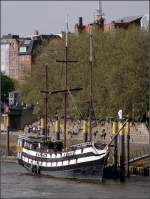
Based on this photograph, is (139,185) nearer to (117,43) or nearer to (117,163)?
(117,163)

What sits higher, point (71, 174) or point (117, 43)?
point (117, 43)

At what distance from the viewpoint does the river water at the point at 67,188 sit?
170ft

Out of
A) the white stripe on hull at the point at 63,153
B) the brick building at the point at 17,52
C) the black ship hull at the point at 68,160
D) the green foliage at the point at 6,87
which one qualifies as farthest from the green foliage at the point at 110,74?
the brick building at the point at 17,52

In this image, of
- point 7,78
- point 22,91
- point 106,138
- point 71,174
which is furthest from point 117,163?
point 7,78

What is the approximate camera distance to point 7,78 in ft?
522

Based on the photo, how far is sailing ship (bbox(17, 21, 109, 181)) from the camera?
198ft

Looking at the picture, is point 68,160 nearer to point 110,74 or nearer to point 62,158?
point 62,158

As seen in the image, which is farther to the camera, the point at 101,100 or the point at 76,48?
the point at 76,48

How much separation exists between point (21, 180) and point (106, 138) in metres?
31.6

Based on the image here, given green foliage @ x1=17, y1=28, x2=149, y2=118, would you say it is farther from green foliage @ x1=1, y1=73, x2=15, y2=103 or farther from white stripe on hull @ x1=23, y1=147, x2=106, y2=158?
green foliage @ x1=1, y1=73, x2=15, y2=103

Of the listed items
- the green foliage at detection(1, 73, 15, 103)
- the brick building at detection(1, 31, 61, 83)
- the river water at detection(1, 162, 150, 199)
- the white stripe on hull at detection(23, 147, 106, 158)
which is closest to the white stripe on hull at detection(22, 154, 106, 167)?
the white stripe on hull at detection(23, 147, 106, 158)

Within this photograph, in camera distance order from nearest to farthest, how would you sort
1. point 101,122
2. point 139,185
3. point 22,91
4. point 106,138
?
1. point 139,185
2. point 106,138
3. point 101,122
4. point 22,91

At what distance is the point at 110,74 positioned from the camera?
96.3 metres

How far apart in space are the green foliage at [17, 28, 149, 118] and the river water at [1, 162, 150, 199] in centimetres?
3106
